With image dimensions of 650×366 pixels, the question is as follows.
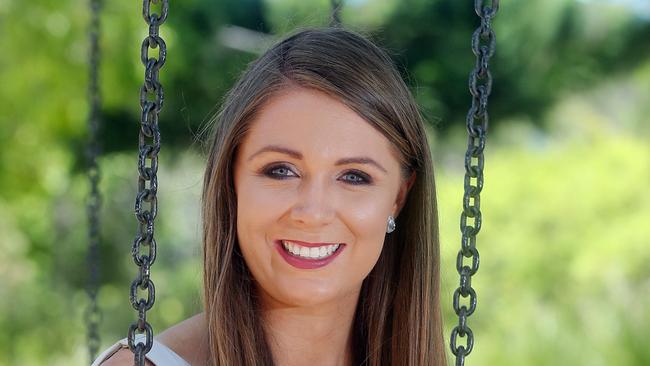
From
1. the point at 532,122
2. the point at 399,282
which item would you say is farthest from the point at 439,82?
the point at 399,282

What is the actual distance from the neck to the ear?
18 cm

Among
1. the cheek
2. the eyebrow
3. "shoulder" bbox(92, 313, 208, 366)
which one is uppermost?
the eyebrow

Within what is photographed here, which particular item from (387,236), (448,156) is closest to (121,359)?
(387,236)

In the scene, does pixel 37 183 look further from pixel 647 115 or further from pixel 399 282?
pixel 399 282

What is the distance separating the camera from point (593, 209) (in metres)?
6.02

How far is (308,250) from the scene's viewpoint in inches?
61.4

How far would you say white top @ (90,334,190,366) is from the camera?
1614 millimetres

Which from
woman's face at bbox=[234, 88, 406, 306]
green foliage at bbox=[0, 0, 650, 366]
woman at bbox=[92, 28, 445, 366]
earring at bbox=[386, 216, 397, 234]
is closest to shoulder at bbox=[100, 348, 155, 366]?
woman at bbox=[92, 28, 445, 366]

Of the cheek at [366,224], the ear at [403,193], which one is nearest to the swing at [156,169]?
the cheek at [366,224]

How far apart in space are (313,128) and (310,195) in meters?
0.11

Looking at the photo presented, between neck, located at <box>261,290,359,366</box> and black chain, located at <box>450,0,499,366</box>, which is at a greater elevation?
black chain, located at <box>450,0,499,366</box>

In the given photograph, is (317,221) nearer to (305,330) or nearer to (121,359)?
(305,330)

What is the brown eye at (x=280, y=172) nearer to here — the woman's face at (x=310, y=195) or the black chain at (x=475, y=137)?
the woman's face at (x=310, y=195)

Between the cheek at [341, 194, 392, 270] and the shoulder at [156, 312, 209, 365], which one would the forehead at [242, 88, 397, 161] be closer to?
the cheek at [341, 194, 392, 270]
